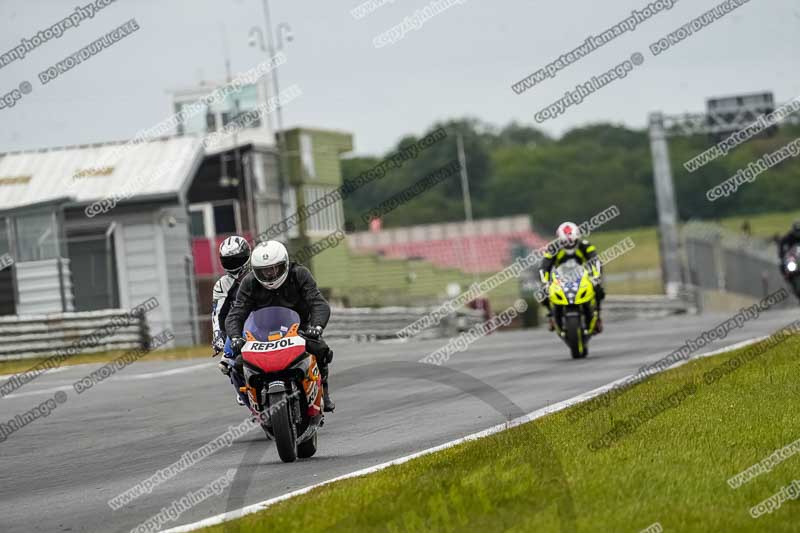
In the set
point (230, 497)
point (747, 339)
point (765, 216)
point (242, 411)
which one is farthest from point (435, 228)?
point (230, 497)

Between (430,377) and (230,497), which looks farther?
(430,377)

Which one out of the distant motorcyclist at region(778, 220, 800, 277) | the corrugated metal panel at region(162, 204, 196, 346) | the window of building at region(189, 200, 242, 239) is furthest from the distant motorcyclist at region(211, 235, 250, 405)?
the window of building at region(189, 200, 242, 239)

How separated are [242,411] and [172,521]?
6.53 meters

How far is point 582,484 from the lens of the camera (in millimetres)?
7410

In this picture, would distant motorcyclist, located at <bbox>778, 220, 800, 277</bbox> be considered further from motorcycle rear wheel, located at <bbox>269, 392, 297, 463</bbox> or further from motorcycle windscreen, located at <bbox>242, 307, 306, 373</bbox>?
motorcycle rear wheel, located at <bbox>269, 392, 297, 463</bbox>

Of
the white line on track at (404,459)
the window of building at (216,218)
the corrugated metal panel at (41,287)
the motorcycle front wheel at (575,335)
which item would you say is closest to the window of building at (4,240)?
the corrugated metal panel at (41,287)

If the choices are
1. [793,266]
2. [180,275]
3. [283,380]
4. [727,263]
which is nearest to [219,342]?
[283,380]

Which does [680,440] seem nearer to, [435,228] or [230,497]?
[230,497]

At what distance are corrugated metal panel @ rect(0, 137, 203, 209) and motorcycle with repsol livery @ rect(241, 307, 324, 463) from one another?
24640 millimetres

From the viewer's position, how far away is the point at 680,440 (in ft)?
29.4

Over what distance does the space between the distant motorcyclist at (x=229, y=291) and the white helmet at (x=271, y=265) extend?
1186 millimetres

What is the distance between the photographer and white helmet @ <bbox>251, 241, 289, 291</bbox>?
33.1ft

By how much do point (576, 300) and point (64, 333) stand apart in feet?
44.4

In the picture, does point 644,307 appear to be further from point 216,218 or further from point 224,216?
point 216,218
